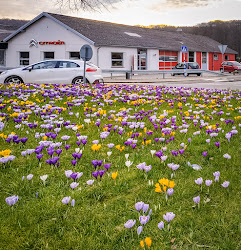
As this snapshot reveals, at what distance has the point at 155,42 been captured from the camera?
3884 centimetres

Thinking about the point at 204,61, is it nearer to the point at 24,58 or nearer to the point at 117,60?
the point at 117,60

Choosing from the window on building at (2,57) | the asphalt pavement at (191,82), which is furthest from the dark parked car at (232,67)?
the window on building at (2,57)

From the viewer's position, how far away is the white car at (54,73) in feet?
50.8

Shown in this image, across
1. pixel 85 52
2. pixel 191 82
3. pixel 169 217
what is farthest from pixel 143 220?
pixel 191 82

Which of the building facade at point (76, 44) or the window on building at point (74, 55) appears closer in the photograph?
the building facade at point (76, 44)

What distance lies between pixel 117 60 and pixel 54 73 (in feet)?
63.2

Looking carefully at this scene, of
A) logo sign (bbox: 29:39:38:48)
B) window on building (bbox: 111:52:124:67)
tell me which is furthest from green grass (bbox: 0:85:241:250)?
logo sign (bbox: 29:39:38:48)

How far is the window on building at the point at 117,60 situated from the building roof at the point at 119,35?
4.86 feet

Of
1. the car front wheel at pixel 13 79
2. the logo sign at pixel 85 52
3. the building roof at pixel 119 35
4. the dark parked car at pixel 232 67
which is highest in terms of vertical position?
the building roof at pixel 119 35

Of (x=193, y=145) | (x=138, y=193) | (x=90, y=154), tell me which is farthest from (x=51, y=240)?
(x=193, y=145)

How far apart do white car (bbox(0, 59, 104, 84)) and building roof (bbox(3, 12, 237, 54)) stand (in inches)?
624

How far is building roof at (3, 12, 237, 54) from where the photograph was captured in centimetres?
3184

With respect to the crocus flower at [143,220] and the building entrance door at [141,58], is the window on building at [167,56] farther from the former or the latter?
the crocus flower at [143,220]

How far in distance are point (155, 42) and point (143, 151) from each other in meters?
37.3
